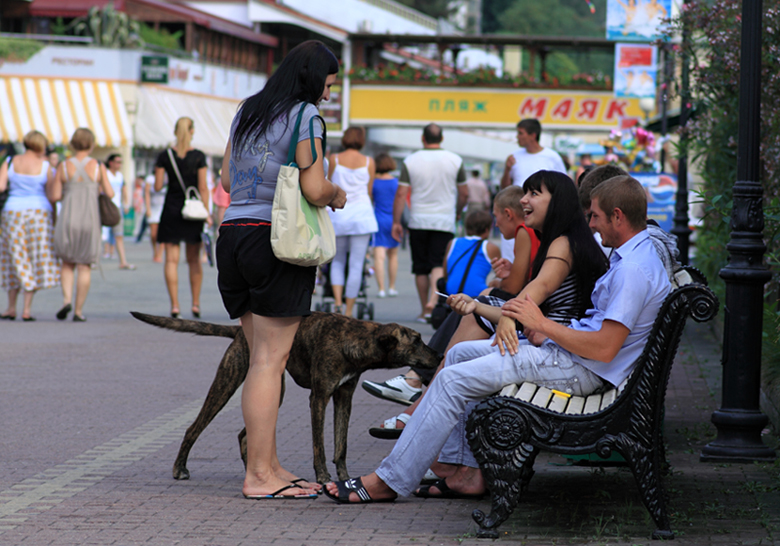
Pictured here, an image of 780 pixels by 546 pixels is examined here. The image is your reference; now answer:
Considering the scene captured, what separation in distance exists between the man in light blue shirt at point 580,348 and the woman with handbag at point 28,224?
819 cm

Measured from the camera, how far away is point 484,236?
9242 millimetres

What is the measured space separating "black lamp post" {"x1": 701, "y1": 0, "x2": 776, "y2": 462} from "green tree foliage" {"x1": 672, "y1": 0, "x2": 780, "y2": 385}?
1.41 ft

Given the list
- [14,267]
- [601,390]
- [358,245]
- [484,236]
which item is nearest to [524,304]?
[601,390]

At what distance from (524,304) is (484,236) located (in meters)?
4.76

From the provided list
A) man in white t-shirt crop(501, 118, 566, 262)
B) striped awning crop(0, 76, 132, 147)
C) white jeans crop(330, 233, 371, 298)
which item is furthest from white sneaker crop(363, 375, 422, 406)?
striped awning crop(0, 76, 132, 147)

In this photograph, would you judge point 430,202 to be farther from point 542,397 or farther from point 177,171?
point 542,397

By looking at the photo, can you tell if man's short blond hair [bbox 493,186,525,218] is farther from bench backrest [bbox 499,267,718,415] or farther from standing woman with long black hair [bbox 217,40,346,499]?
bench backrest [bbox 499,267,718,415]

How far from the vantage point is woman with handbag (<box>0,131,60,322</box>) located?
11914 millimetres

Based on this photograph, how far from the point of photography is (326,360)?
5.15 m

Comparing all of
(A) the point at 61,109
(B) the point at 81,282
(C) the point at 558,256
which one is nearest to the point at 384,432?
(C) the point at 558,256

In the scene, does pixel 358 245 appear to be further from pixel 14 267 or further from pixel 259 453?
pixel 259 453

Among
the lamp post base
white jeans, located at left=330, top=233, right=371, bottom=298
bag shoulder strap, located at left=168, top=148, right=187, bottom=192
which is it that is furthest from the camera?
bag shoulder strap, located at left=168, top=148, right=187, bottom=192

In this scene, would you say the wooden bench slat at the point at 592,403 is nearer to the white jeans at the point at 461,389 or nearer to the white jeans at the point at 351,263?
the white jeans at the point at 461,389

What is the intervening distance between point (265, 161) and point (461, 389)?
131 centimetres
